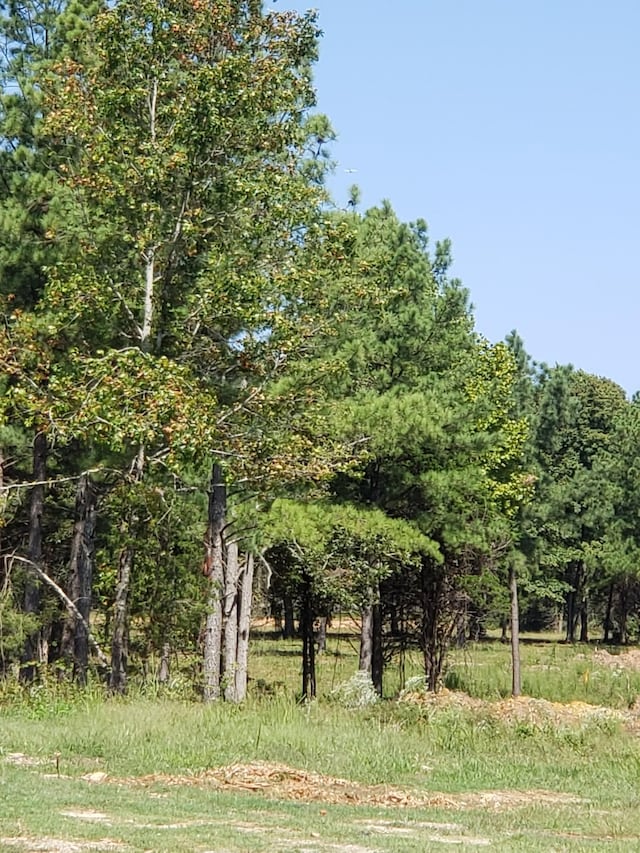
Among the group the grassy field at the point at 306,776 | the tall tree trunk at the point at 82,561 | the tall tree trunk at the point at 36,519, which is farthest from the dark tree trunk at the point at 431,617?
the tall tree trunk at the point at 36,519

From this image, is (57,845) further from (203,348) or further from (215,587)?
(203,348)

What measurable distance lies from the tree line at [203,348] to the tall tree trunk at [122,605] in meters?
0.05

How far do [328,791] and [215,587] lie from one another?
8.85m

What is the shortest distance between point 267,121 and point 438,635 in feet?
48.3

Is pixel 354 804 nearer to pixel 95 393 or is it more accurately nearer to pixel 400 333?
pixel 95 393

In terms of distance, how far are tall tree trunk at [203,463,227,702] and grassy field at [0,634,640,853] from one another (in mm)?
1349

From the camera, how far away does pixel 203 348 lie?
69.1 feet

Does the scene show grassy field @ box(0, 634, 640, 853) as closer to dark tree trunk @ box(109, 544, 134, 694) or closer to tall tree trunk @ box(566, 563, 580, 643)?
dark tree trunk @ box(109, 544, 134, 694)

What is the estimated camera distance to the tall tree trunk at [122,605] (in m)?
19.5

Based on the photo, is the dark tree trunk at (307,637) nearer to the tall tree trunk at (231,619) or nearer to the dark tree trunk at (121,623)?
the tall tree trunk at (231,619)


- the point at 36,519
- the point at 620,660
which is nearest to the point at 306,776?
the point at 36,519

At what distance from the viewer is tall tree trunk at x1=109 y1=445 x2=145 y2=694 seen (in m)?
19.5

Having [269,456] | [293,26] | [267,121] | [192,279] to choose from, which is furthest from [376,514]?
[293,26]

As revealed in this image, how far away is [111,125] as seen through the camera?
20.5 m
